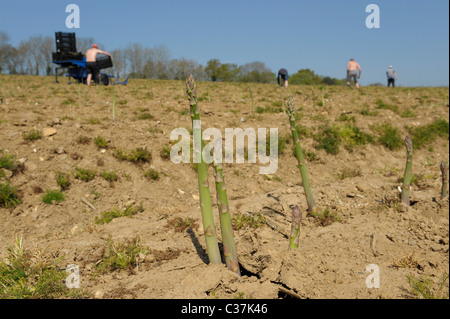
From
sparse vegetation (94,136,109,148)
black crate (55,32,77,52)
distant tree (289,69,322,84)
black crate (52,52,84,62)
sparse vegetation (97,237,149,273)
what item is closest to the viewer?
sparse vegetation (97,237,149,273)

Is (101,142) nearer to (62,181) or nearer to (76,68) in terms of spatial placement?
(62,181)

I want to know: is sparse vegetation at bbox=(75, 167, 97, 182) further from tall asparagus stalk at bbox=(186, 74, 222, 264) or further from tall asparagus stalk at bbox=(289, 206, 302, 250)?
tall asparagus stalk at bbox=(289, 206, 302, 250)

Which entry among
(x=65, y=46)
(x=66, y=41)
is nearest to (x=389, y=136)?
(x=65, y=46)

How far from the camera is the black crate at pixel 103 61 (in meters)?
15.2

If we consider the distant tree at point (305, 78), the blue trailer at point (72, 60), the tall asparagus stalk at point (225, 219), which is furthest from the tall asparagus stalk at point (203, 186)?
the distant tree at point (305, 78)

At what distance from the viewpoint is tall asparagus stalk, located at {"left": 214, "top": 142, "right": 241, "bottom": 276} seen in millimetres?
2530

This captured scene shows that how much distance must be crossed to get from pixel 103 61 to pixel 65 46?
3323mm

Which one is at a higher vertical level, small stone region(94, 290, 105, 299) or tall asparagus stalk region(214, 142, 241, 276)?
tall asparagus stalk region(214, 142, 241, 276)

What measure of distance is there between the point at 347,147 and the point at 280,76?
12.3 metres

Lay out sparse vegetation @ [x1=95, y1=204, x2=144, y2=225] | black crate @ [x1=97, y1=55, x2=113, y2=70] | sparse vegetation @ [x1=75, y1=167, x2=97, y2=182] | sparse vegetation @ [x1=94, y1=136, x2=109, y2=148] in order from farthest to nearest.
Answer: black crate @ [x1=97, y1=55, x2=113, y2=70] → sparse vegetation @ [x1=94, y1=136, x2=109, y2=148] → sparse vegetation @ [x1=75, y1=167, x2=97, y2=182] → sparse vegetation @ [x1=95, y1=204, x2=144, y2=225]

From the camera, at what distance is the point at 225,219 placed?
2568 millimetres

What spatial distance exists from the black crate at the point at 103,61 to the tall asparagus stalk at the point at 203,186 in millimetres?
14452

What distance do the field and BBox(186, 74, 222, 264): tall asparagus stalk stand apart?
0.18 metres

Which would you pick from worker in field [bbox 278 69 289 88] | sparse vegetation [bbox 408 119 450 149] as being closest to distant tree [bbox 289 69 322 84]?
worker in field [bbox 278 69 289 88]
